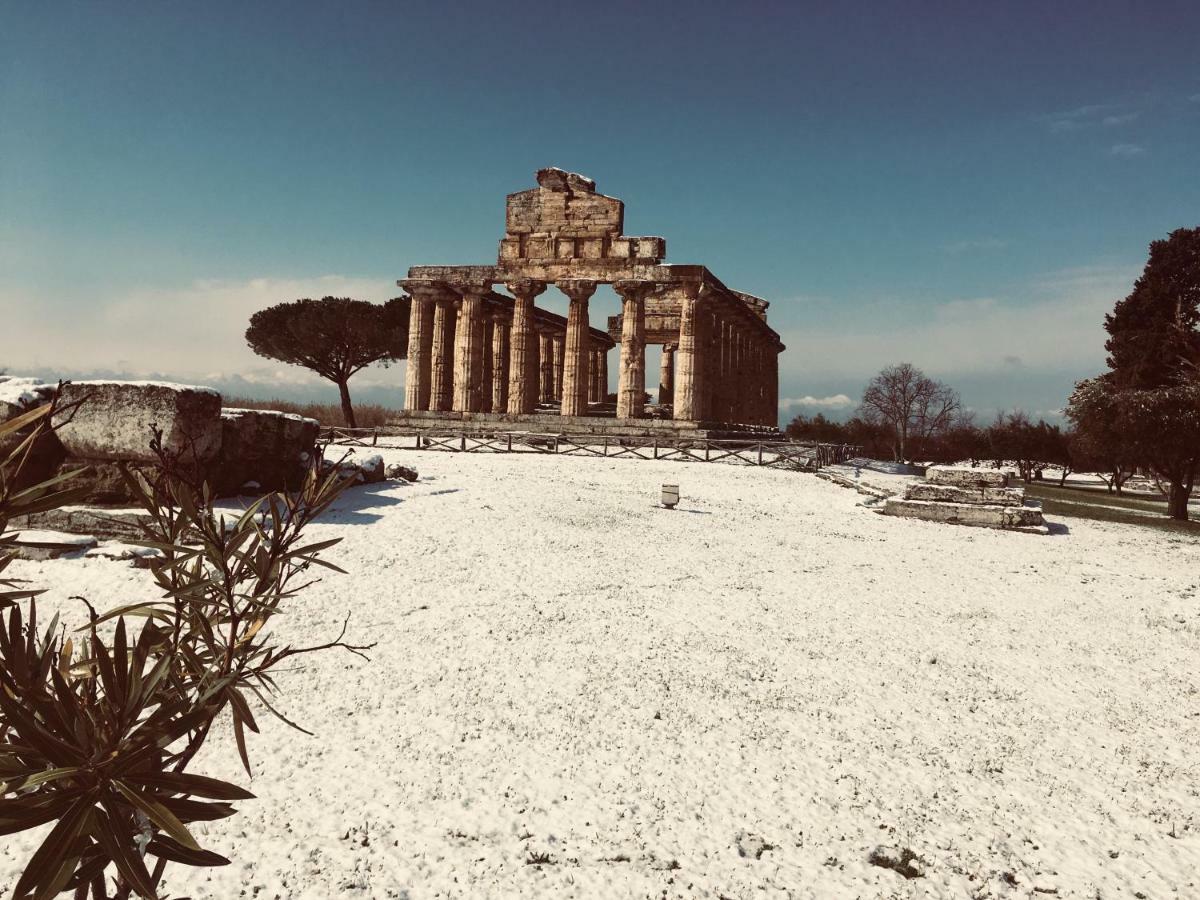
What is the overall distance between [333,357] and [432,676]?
41486 mm

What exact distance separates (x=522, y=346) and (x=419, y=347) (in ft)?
17.3

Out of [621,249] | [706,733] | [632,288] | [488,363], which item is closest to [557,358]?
[488,363]

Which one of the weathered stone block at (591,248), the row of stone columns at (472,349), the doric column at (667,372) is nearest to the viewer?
the weathered stone block at (591,248)

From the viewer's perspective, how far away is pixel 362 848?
3145 millimetres

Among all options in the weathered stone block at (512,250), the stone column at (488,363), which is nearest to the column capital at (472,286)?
the weathered stone block at (512,250)

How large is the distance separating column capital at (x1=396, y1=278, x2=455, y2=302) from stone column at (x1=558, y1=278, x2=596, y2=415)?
5.79m

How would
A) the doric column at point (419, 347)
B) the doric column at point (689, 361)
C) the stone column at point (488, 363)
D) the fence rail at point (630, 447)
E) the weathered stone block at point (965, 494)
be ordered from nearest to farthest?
the weathered stone block at point (965, 494) < the fence rail at point (630, 447) < the doric column at point (689, 361) < the doric column at point (419, 347) < the stone column at point (488, 363)

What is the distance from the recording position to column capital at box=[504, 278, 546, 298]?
29141 mm

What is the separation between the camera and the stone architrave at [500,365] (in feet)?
113

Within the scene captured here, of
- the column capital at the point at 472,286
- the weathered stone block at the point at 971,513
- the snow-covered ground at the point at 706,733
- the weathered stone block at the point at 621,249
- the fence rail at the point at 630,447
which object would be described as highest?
the weathered stone block at the point at 621,249

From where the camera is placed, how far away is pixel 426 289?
3091 cm

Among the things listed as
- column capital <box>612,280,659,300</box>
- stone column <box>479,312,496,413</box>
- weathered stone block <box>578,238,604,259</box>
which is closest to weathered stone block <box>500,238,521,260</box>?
weathered stone block <box>578,238,604,259</box>

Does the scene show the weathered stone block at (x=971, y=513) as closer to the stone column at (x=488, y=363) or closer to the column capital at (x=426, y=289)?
the column capital at (x=426, y=289)

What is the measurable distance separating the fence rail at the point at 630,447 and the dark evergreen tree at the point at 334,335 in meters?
18.5
